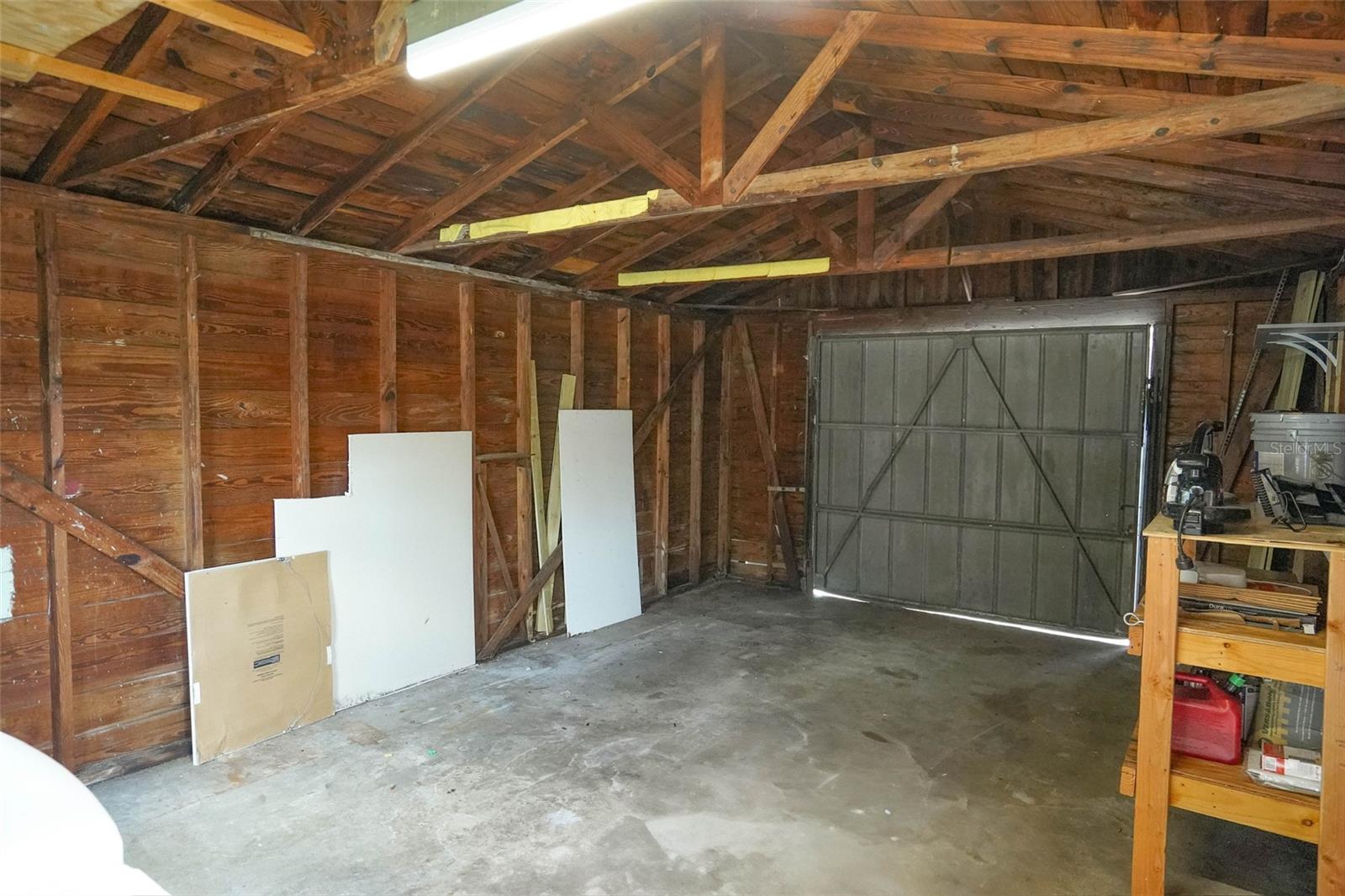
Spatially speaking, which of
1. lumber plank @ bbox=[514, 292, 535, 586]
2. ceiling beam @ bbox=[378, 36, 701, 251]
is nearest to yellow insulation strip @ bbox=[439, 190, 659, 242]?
ceiling beam @ bbox=[378, 36, 701, 251]

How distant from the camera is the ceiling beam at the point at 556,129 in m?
3.13

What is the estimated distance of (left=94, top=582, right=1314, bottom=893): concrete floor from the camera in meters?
2.60

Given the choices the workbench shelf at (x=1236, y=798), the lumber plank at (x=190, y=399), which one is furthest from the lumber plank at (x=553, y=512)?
the workbench shelf at (x=1236, y=798)

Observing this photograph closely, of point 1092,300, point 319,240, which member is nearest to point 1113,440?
point 1092,300

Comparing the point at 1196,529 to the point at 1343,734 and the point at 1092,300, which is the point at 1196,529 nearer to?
the point at 1343,734

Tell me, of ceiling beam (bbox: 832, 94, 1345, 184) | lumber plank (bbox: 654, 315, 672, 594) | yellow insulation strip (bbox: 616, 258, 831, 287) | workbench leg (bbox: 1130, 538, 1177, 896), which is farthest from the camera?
lumber plank (bbox: 654, 315, 672, 594)

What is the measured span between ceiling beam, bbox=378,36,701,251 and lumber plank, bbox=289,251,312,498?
23.2 inches

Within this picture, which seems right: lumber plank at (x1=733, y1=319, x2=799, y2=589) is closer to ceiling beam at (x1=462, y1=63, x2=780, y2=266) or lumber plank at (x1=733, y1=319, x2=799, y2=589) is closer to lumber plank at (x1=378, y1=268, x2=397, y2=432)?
ceiling beam at (x1=462, y1=63, x2=780, y2=266)

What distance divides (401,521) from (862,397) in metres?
3.89

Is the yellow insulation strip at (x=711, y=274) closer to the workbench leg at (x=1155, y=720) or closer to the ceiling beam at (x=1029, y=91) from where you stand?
the ceiling beam at (x=1029, y=91)

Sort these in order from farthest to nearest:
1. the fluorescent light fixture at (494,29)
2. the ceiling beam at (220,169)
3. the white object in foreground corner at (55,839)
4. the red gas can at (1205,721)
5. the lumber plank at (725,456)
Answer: the lumber plank at (725,456) < the ceiling beam at (220,169) < the red gas can at (1205,721) < the fluorescent light fixture at (494,29) < the white object in foreground corner at (55,839)

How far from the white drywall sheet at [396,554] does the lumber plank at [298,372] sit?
0.21 meters

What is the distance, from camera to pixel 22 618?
295cm

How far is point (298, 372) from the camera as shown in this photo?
3785 mm
